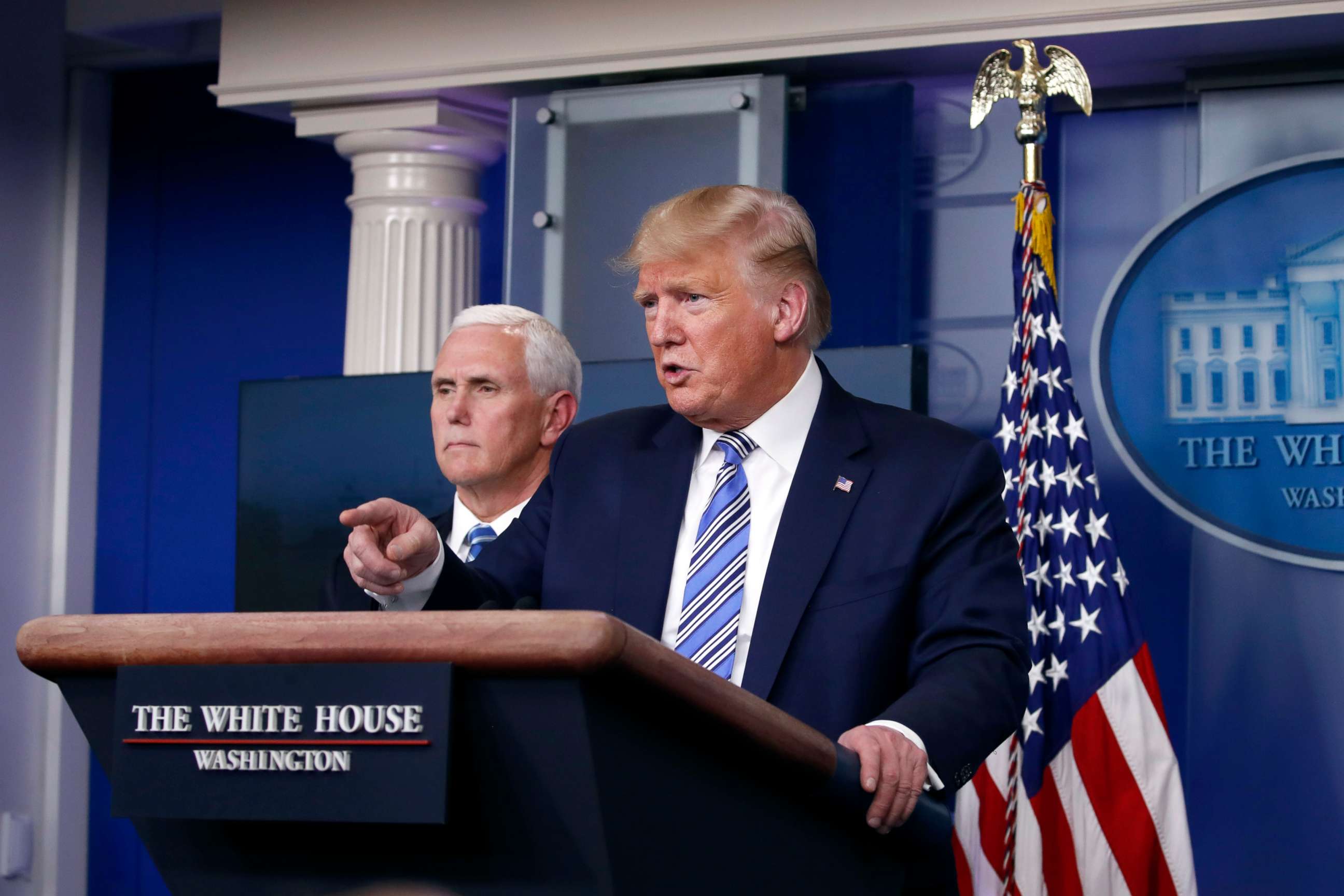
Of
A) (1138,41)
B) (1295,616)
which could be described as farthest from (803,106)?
(1295,616)

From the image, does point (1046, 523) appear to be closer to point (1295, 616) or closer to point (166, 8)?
point (1295, 616)

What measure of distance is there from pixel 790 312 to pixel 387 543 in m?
0.67

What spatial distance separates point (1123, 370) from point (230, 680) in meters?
3.40

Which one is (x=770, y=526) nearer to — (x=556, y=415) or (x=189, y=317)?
(x=556, y=415)

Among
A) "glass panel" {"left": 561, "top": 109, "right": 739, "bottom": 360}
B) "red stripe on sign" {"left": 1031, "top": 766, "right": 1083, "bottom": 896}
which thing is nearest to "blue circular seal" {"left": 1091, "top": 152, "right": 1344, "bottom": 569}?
"red stripe on sign" {"left": 1031, "top": 766, "right": 1083, "bottom": 896}

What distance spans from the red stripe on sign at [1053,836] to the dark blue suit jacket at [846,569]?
1.66m

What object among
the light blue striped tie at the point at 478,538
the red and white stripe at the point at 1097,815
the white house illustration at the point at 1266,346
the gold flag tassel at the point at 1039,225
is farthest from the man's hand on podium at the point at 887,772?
the white house illustration at the point at 1266,346

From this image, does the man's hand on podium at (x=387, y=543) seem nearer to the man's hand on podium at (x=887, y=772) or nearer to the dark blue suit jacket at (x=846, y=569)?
the dark blue suit jacket at (x=846, y=569)

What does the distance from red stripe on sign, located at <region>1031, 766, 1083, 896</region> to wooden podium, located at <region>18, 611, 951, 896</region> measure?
2.28 m

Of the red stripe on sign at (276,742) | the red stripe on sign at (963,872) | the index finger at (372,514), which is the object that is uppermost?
the index finger at (372,514)

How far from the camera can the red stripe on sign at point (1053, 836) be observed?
3248 millimetres

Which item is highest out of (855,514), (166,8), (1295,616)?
(166,8)

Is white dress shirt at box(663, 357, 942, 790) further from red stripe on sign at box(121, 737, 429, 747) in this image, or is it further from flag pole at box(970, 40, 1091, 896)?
flag pole at box(970, 40, 1091, 896)

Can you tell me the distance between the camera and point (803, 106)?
419 cm
